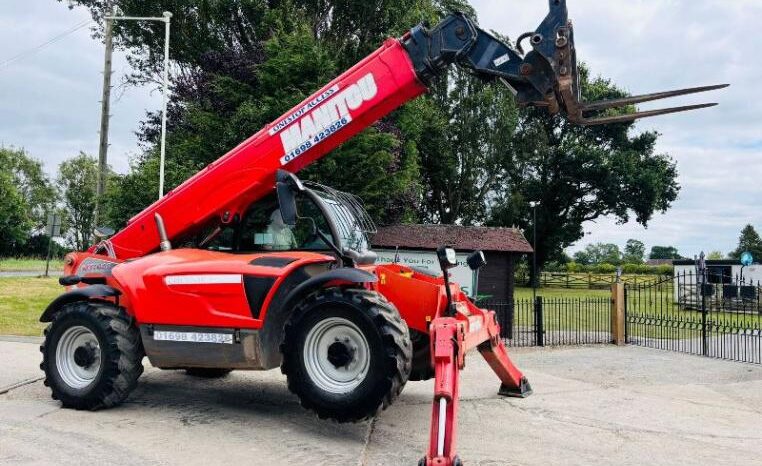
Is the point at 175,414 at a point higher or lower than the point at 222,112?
lower

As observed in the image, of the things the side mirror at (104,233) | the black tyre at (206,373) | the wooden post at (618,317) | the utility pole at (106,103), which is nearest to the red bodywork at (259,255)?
the side mirror at (104,233)

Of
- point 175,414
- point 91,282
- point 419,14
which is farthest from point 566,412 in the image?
point 419,14

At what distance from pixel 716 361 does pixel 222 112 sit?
47.9 feet

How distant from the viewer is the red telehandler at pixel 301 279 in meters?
5.94

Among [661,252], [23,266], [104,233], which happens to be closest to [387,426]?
[104,233]

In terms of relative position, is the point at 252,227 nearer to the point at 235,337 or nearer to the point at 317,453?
the point at 235,337

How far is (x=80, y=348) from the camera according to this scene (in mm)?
7020

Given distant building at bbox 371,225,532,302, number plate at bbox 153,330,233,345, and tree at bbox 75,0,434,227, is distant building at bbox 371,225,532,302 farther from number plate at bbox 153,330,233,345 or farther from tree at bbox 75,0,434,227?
number plate at bbox 153,330,233,345

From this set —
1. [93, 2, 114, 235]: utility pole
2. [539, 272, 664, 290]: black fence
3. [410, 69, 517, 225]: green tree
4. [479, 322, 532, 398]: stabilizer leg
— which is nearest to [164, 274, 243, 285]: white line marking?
[479, 322, 532, 398]: stabilizer leg

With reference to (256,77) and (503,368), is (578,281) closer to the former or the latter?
(256,77)

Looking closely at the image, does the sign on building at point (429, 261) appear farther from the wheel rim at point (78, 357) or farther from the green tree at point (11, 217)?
the green tree at point (11, 217)

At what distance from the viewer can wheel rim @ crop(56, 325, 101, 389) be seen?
6.99 m

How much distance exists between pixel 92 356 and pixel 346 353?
2.99 meters

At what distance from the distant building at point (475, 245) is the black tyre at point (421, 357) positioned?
24.1 feet
